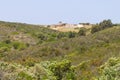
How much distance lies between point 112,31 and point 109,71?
140ft

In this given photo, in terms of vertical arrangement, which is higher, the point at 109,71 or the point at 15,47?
the point at 109,71

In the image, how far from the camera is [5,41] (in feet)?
238

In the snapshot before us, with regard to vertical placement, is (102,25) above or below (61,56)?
above

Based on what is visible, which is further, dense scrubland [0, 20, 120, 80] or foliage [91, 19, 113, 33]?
foliage [91, 19, 113, 33]

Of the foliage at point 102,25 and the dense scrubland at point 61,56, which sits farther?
the foliage at point 102,25

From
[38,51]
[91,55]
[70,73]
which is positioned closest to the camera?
[70,73]

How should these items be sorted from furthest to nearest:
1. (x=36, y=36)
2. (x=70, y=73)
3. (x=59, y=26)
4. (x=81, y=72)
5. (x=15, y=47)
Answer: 1. (x=59, y=26)
2. (x=36, y=36)
3. (x=15, y=47)
4. (x=81, y=72)
5. (x=70, y=73)

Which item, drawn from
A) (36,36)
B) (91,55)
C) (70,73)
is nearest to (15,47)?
(36,36)

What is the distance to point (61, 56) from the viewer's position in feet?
161

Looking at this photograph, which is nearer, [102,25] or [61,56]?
[61,56]

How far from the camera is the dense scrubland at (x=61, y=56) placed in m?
21.7

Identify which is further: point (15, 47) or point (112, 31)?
point (15, 47)

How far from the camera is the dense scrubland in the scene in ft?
71.2

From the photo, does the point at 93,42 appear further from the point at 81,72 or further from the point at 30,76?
the point at 30,76
